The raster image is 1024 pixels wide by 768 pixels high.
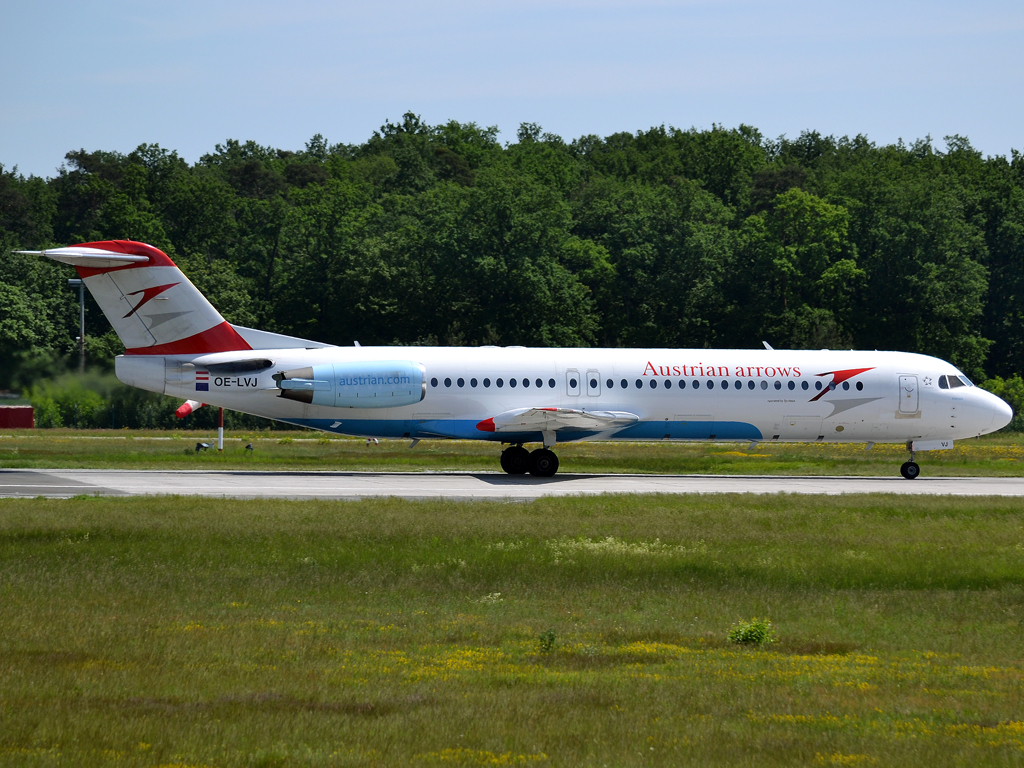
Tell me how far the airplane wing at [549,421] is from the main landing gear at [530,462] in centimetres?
79

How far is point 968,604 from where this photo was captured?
15.2 metres

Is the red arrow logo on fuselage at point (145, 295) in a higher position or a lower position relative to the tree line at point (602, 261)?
lower

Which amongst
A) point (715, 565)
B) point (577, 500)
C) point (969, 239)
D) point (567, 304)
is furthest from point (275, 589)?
point (969, 239)

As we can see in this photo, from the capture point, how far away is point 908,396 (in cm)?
3488

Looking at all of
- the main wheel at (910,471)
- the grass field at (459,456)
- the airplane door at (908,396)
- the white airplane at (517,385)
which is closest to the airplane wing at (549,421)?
the white airplane at (517,385)

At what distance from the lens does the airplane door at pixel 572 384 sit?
3312 centimetres

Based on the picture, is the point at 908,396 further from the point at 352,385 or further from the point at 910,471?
the point at 352,385

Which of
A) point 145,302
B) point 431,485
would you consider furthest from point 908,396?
point 145,302

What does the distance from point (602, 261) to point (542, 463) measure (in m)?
45.9

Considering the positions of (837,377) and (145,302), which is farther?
(837,377)

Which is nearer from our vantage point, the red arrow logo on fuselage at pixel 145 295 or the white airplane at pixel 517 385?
the red arrow logo on fuselage at pixel 145 295

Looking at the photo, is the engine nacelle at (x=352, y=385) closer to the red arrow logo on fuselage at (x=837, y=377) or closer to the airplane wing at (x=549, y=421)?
the airplane wing at (x=549, y=421)

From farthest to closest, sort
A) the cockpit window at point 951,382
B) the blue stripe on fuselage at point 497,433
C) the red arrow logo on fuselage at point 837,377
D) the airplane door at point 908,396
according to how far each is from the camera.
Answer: the cockpit window at point 951,382, the airplane door at point 908,396, the red arrow logo on fuselage at point 837,377, the blue stripe on fuselage at point 497,433

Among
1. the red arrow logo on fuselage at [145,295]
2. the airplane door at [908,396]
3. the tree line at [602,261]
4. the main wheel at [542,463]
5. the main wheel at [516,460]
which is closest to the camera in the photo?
the red arrow logo on fuselage at [145,295]
